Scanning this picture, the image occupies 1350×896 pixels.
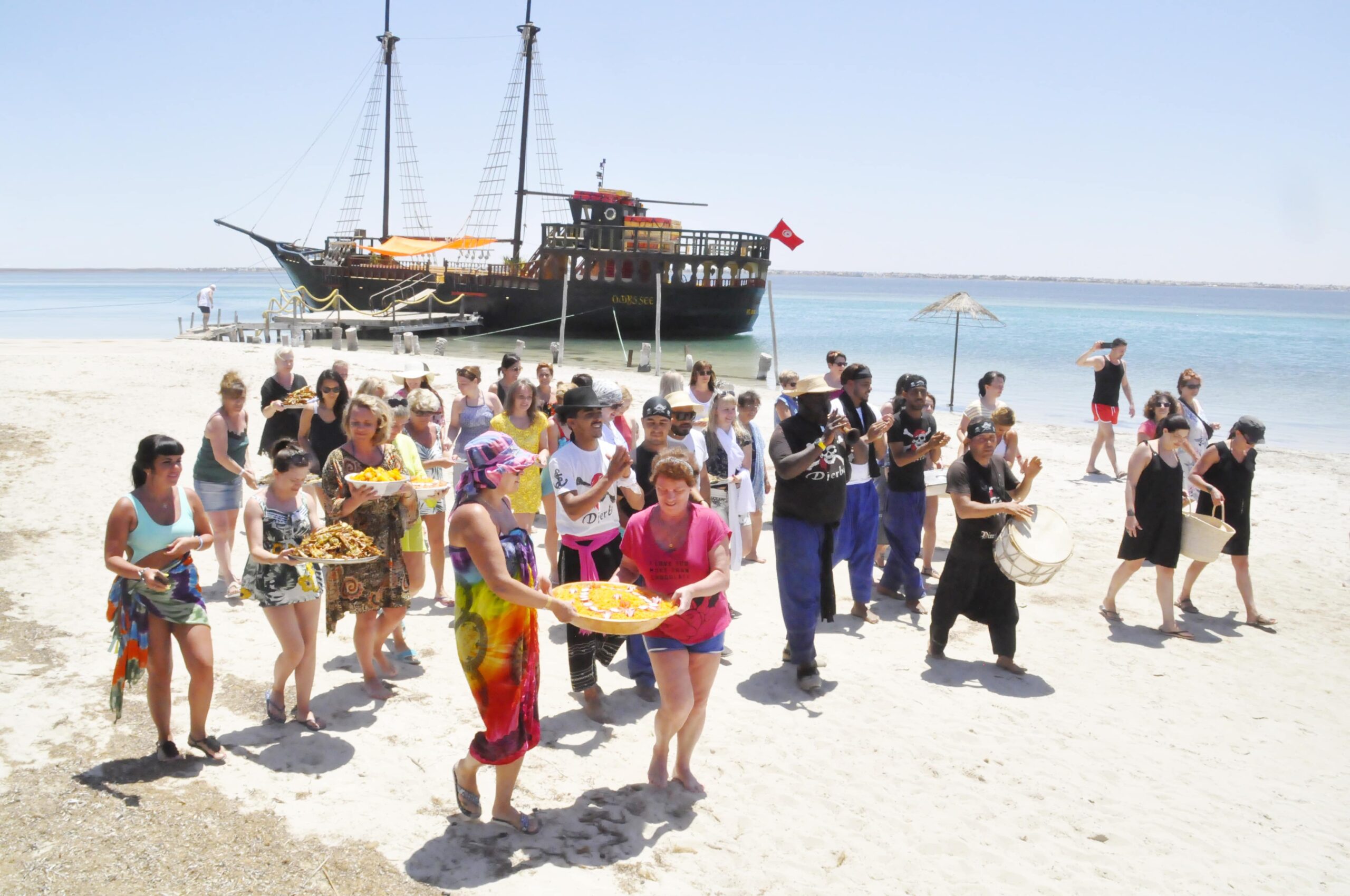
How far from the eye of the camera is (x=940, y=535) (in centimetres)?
926

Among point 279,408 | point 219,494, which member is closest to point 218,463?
point 219,494

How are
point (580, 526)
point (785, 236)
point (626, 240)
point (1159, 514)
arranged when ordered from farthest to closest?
1. point (626, 240)
2. point (785, 236)
3. point (1159, 514)
4. point (580, 526)

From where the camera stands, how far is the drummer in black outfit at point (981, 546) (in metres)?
5.48

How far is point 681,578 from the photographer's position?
3885mm

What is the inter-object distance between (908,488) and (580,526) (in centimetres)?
297

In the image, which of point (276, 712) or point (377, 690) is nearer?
point (276, 712)

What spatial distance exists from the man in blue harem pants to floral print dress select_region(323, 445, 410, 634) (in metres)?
2.10

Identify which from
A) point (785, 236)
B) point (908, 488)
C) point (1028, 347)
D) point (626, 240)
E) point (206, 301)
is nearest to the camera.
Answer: point (908, 488)

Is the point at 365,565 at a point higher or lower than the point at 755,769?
higher

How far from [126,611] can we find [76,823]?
2.81 feet

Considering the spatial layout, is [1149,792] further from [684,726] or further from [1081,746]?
[684,726]

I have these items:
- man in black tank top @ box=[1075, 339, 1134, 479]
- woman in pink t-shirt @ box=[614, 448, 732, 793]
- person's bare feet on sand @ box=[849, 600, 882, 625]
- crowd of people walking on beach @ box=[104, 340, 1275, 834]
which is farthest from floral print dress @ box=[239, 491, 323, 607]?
man in black tank top @ box=[1075, 339, 1134, 479]

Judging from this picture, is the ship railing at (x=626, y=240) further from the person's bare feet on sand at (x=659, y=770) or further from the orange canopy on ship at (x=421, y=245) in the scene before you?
the person's bare feet on sand at (x=659, y=770)

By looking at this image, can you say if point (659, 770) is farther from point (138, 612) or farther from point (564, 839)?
point (138, 612)
